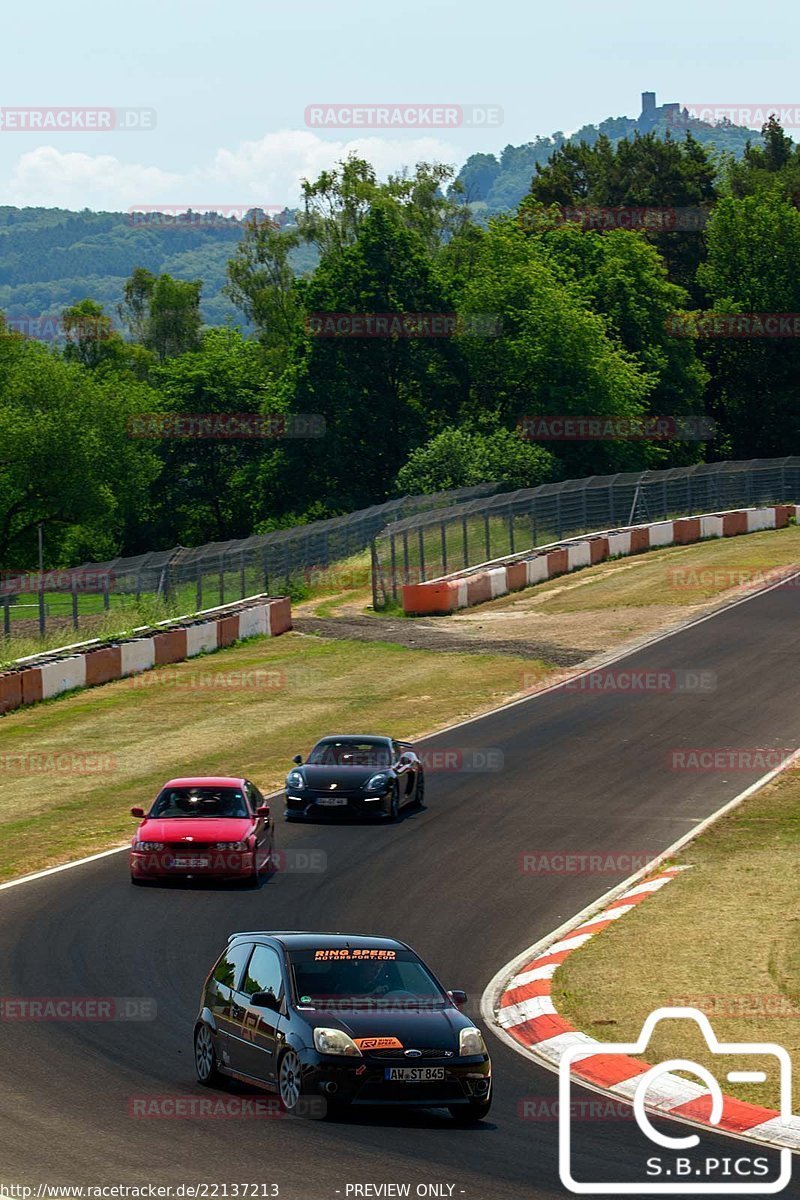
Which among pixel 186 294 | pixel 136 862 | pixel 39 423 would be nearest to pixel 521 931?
pixel 136 862

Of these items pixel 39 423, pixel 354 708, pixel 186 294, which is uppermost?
pixel 186 294

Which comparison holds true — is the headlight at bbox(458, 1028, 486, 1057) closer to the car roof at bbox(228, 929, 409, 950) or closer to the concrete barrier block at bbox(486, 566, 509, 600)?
the car roof at bbox(228, 929, 409, 950)

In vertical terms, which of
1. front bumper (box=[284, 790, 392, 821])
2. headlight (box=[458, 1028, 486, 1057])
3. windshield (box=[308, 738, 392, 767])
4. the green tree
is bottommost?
front bumper (box=[284, 790, 392, 821])

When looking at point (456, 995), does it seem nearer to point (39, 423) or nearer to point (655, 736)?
point (655, 736)

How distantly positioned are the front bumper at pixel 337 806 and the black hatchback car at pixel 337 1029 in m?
11.7

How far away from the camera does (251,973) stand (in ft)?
44.8

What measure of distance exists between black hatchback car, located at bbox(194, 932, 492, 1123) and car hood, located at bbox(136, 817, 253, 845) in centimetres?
759

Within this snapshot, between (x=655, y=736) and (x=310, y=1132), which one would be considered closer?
(x=310, y=1132)

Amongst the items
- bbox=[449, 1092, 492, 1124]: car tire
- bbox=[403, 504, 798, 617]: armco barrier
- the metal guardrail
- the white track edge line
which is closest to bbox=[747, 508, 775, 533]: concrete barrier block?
bbox=[403, 504, 798, 617]: armco barrier

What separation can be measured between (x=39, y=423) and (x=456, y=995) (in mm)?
71415

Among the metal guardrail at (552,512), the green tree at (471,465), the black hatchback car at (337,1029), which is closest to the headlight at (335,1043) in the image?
the black hatchback car at (337,1029)

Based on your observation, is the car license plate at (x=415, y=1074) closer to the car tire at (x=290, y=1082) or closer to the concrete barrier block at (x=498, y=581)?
the car tire at (x=290, y=1082)

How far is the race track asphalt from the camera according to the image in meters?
11.2

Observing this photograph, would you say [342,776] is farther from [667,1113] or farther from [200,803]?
[667,1113]
